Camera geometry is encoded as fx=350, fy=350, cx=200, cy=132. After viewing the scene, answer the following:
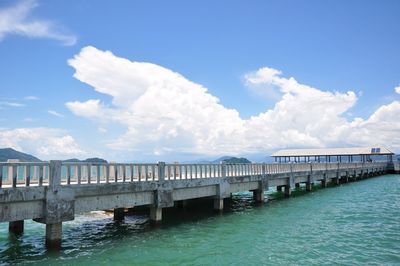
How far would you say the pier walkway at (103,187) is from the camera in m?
15.3

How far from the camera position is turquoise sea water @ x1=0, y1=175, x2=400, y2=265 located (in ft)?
49.3

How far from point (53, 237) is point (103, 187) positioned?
131 inches

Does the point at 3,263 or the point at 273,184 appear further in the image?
the point at 273,184

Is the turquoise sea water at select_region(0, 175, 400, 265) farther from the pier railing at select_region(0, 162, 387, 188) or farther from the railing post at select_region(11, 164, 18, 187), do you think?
the railing post at select_region(11, 164, 18, 187)

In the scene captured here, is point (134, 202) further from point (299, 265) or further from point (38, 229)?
point (299, 265)

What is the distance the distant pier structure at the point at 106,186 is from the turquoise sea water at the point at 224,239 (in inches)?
57.4

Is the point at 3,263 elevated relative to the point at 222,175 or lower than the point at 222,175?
lower

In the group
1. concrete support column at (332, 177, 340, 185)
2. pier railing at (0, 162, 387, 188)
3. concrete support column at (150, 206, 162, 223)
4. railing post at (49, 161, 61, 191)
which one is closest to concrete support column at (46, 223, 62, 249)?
railing post at (49, 161, 61, 191)

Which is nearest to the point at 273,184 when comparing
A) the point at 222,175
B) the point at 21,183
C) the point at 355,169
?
the point at 222,175

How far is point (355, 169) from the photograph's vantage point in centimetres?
6469

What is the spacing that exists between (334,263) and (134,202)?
1102 cm

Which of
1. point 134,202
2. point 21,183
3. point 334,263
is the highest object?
point 21,183

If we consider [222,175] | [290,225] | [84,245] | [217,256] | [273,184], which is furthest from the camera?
[273,184]

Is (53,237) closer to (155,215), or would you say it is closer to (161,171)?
(155,215)
